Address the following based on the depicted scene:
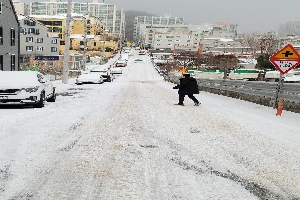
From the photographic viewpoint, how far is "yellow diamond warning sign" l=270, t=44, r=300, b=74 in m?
10.8

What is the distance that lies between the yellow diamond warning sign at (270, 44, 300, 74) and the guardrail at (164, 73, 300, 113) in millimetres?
913

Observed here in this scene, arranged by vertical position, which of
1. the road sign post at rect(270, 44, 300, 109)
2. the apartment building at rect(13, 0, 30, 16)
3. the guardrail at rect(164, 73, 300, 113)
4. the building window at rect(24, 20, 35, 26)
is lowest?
the guardrail at rect(164, 73, 300, 113)

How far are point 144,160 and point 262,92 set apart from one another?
11030mm

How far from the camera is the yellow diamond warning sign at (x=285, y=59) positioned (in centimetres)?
1077

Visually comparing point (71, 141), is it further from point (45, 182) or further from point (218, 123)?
point (218, 123)

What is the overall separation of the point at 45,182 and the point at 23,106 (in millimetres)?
8080

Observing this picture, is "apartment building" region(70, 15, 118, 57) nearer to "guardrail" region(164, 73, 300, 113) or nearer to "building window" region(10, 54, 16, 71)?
"building window" region(10, 54, 16, 71)

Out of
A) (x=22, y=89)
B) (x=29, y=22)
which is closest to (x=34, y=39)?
(x=29, y=22)

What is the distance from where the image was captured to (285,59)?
35.6 ft

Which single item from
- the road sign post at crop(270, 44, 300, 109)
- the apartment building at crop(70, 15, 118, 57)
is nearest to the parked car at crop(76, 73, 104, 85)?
the road sign post at crop(270, 44, 300, 109)

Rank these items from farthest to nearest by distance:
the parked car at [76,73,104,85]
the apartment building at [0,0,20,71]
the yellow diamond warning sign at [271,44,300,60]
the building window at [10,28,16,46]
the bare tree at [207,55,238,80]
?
the bare tree at [207,55,238,80] → the building window at [10,28,16,46] → the apartment building at [0,0,20,71] → the parked car at [76,73,104,85] → the yellow diamond warning sign at [271,44,300,60]

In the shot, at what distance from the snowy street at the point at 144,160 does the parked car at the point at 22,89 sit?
2.31 m

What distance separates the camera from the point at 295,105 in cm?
1134

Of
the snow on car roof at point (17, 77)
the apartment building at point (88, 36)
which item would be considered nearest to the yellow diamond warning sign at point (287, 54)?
the snow on car roof at point (17, 77)
